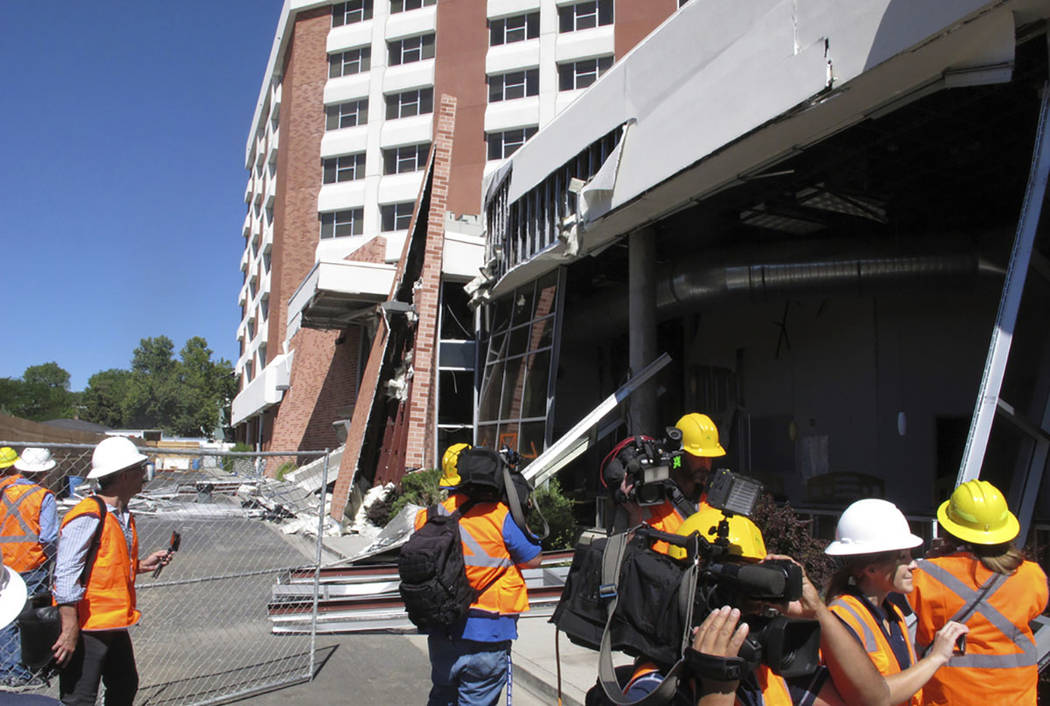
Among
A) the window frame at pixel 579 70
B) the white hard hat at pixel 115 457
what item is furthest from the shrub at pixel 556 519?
the window frame at pixel 579 70

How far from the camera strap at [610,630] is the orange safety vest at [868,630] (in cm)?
69

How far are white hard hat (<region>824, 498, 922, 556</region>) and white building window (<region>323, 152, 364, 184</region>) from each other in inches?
1429

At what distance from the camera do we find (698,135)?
337 inches

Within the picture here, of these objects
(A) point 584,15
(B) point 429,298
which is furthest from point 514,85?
(B) point 429,298

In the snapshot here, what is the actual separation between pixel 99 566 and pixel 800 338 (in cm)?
1209

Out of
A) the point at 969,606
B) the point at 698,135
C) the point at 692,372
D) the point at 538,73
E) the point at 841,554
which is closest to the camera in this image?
the point at 841,554

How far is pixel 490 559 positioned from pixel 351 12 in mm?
39750

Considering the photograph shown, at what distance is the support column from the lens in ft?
37.1

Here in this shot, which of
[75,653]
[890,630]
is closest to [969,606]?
[890,630]

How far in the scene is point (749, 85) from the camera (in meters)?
7.79

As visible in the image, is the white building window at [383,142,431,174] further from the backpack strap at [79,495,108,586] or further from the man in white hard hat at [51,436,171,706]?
the backpack strap at [79,495,108,586]

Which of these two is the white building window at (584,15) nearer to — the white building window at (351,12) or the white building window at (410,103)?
the white building window at (410,103)

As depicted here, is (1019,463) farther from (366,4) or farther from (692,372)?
(366,4)

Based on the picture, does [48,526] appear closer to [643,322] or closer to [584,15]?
[643,322]
